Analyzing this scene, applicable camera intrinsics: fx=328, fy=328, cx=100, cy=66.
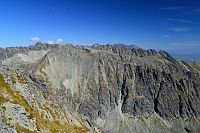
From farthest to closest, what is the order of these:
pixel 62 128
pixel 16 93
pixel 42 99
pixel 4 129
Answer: pixel 42 99 < pixel 62 128 < pixel 16 93 < pixel 4 129

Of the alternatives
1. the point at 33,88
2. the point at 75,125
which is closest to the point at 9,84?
the point at 33,88

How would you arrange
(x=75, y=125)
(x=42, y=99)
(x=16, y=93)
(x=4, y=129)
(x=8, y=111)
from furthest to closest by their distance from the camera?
(x=75, y=125) < (x=42, y=99) < (x=16, y=93) < (x=8, y=111) < (x=4, y=129)

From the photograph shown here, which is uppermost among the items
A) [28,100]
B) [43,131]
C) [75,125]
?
[28,100]

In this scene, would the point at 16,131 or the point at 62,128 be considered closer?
the point at 16,131

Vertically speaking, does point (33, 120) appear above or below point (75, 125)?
above

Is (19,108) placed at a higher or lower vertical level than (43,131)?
higher

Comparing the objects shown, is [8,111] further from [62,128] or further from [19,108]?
[62,128]

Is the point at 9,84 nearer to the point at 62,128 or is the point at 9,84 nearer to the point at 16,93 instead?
the point at 16,93

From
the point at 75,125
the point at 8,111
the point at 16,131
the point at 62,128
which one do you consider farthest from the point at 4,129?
the point at 75,125

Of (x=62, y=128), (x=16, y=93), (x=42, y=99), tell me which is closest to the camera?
(x=16, y=93)
